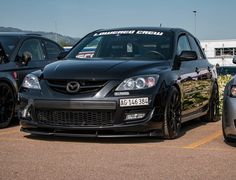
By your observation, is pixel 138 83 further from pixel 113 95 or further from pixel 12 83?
pixel 12 83

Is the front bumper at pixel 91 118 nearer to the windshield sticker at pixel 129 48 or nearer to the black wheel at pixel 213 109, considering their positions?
the windshield sticker at pixel 129 48

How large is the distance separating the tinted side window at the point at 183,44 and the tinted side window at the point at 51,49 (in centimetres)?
272

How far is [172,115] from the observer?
24.6 feet

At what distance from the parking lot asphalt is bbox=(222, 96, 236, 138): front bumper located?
21 cm

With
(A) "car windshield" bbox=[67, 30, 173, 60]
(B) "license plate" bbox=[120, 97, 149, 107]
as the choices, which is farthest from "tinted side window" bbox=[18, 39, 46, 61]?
(B) "license plate" bbox=[120, 97, 149, 107]

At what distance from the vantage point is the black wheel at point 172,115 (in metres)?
7.28

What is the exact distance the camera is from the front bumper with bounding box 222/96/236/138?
6.68 m

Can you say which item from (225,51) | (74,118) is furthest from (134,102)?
(225,51)

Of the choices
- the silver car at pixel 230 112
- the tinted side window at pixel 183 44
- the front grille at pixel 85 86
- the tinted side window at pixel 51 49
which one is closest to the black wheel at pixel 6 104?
the tinted side window at pixel 51 49

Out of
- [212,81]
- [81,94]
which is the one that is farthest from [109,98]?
[212,81]

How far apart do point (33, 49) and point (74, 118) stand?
3445 millimetres

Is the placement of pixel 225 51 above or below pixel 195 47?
below

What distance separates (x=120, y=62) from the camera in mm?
7516

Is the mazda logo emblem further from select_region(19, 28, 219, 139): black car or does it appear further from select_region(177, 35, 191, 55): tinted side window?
select_region(177, 35, 191, 55): tinted side window
